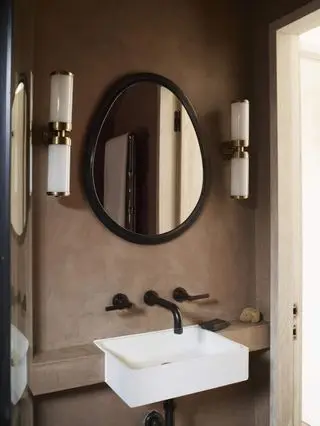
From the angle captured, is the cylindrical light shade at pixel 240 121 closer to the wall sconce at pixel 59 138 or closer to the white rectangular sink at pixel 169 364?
the wall sconce at pixel 59 138

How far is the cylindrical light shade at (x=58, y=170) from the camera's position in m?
1.47

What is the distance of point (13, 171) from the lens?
0.88 meters

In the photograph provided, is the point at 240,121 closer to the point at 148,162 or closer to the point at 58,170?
the point at 148,162

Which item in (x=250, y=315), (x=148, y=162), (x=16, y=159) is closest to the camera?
(x=16, y=159)

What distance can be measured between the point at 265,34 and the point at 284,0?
162 millimetres

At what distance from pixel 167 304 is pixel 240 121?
33.5 inches

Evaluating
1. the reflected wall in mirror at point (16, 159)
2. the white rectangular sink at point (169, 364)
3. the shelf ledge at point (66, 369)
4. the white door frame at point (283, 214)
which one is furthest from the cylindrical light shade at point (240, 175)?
the reflected wall in mirror at point (16, 159)

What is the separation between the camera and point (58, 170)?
4.83ft

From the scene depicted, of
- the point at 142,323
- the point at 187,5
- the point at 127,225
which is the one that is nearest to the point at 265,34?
the point at 187,5

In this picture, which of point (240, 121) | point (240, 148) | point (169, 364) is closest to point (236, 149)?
point (240, 148)

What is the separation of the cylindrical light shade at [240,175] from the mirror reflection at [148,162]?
15 centimetres

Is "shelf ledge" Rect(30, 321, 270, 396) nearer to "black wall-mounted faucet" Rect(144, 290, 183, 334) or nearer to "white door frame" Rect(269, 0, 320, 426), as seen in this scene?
"black wall-mounted faucet" Rect(144, 290, 183, 334)

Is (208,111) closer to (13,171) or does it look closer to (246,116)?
(246,116)

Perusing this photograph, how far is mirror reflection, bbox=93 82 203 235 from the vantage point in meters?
1.67
